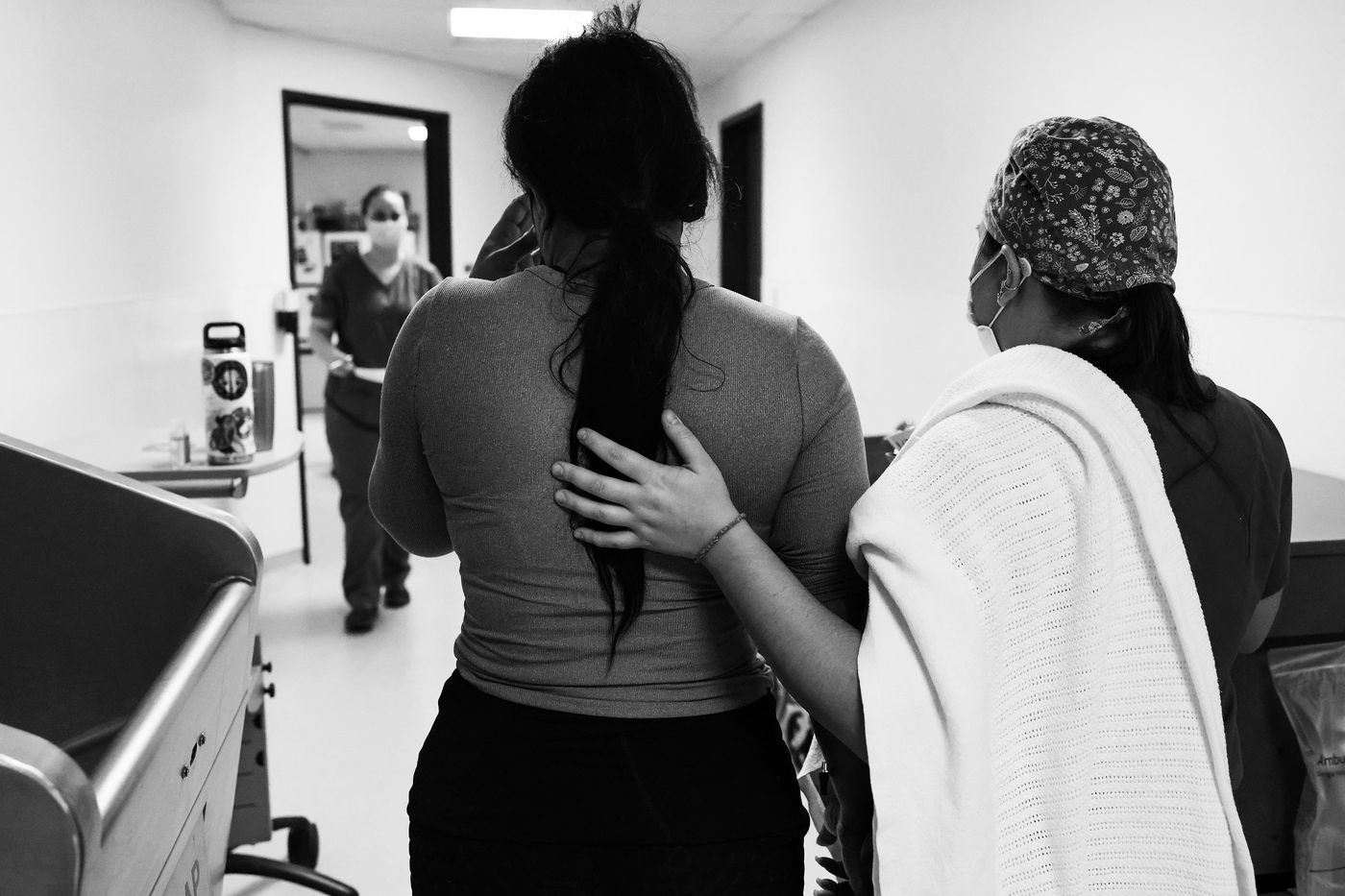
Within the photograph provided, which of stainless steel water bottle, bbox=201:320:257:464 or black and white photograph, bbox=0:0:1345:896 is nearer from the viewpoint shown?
black and white photograph, bbox=0:0:1345:896

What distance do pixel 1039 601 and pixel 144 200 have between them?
3.61 metres

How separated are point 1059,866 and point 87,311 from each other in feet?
10.2

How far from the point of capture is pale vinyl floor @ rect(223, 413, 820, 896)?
2.49 metres

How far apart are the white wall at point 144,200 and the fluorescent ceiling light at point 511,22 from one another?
714 mm

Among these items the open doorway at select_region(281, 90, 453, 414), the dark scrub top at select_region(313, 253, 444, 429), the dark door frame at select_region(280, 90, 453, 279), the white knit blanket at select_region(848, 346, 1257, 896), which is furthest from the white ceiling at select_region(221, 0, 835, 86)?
the white knit blanket at select_region(848, 346, 1257, 896)

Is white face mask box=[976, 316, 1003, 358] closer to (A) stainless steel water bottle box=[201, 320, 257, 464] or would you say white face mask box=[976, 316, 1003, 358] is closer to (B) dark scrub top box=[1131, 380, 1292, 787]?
(B) dark scrub top box=[1131, 380, 1292, 787]

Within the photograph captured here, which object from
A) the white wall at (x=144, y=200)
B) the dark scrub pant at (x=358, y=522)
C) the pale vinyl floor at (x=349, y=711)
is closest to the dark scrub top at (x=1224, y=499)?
the white wall at (x=144, y=200)

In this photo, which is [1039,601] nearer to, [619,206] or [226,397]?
[619,206]

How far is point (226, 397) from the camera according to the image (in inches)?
98.7

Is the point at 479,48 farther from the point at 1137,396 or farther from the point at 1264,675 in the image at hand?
the point at 1137,396

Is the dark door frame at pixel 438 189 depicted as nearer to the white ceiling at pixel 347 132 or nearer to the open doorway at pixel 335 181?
the open doorway at pixel 335 181

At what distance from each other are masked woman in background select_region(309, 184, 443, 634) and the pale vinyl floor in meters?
0.21

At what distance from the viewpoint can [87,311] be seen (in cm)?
322

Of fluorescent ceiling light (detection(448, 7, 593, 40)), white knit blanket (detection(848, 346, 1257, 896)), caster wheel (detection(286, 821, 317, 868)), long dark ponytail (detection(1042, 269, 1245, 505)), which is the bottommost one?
caster wheel (detection(286, 821, 317, 868))
